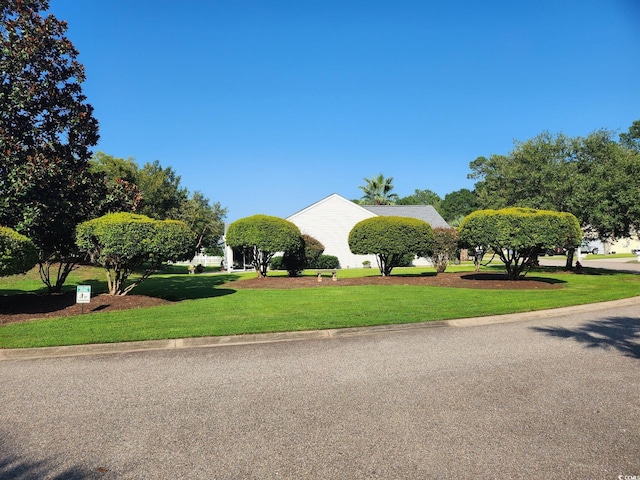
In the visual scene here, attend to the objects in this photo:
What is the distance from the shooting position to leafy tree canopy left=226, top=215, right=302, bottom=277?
22.0 m

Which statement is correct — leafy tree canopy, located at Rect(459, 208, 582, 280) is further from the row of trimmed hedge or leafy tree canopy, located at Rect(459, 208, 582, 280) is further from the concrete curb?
the row of trimmed hedge

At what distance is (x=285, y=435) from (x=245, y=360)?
2798 millimetres

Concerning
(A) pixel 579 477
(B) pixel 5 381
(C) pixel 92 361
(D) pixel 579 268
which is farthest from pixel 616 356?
(D) pixel 579 268

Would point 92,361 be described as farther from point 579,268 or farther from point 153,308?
point 579,268

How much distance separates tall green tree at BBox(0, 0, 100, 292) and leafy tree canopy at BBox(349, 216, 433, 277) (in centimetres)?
1359

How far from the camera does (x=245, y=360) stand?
6.54 meters

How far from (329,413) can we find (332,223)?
106 feet

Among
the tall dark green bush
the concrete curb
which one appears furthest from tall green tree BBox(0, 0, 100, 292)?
the tall dark green bush

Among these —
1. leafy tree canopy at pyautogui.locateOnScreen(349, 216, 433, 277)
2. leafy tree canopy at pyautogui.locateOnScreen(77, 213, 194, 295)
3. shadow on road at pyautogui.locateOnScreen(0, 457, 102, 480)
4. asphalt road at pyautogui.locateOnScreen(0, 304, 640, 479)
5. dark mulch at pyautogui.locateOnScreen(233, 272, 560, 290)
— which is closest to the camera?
shadow on road at pyautogui.locateOnScreen(0, 457, 102, 480)

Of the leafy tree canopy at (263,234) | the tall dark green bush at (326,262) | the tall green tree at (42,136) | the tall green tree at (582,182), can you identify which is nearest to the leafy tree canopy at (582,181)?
the tall green tree at (582,182)

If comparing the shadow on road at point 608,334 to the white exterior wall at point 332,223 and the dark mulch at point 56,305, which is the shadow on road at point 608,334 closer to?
the dark mulch at point 56,305

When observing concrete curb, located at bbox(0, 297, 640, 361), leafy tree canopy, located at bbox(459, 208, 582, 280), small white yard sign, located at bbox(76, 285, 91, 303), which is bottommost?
concrete curb, located at bbox(0, 297, 640, 361)

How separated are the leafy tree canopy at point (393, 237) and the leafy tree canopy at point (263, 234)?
403 cm

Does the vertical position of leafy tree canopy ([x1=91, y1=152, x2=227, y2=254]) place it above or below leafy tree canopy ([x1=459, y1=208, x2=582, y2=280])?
above
